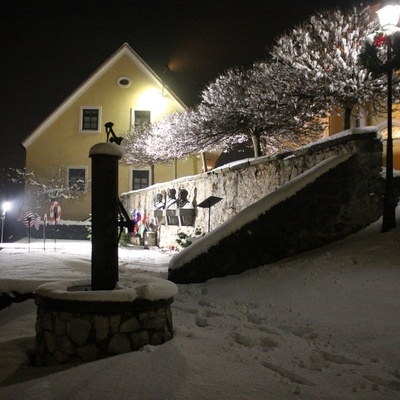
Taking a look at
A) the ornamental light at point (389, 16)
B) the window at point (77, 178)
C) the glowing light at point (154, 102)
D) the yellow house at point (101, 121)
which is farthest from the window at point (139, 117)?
the ornamental light at point (389, 16)

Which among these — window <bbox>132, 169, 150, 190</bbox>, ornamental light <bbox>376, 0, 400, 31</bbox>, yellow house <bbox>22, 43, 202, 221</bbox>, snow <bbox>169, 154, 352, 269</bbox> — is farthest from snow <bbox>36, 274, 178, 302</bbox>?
window <bbox>132, 169, 150, 190</bbox>

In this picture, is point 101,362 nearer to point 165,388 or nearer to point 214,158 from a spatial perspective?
point 165,388

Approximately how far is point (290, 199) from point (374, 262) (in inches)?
73.1

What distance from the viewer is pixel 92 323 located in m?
3.93

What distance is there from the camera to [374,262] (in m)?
6.87

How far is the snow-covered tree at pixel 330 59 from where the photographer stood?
12844 millimetres

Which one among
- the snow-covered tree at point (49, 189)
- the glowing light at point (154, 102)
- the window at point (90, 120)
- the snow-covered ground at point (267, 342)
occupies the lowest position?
the snow-covered ground at point (267, 342)

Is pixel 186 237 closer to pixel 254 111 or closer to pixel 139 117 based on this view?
pixel 254 111

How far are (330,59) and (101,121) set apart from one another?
17.1 meters

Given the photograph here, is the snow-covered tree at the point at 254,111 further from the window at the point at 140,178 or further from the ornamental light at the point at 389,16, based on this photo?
the window at the point at 140,178

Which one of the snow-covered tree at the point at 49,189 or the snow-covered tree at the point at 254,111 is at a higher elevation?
the snow-covered tree at the point at 254,111

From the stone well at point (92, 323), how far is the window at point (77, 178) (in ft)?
78.1

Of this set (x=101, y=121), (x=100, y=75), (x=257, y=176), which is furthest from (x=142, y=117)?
(x=257, y=176)

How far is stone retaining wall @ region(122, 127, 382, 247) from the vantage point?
8547mm
